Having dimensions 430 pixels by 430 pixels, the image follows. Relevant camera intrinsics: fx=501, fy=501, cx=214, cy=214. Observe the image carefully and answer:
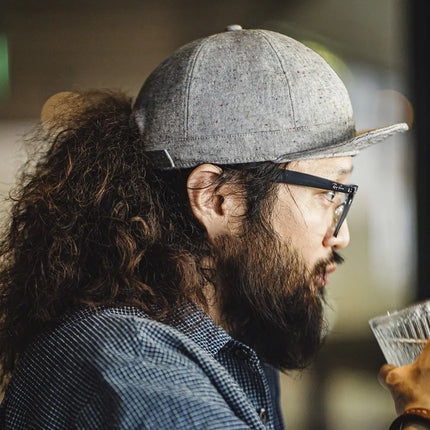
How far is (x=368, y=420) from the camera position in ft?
7.30

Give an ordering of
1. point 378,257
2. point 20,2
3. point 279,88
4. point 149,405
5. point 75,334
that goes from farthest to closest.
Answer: point 378,257
point 20,2
point 279,88
point 75,334
point 149,405

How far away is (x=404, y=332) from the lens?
896 mm

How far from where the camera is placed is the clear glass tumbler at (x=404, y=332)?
0.87 m

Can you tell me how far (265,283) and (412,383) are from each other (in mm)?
329

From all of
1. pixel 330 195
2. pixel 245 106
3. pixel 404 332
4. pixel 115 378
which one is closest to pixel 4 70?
pixel 245 106

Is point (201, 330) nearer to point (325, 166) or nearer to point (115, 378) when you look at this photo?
point (115, 378)

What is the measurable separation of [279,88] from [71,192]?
451 mm

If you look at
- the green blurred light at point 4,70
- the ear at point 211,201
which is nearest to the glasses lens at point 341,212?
the ear at point 211,201

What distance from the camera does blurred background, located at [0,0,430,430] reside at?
2.02m

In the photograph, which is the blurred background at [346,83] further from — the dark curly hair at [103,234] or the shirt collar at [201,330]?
the shirt collar at [201,330]

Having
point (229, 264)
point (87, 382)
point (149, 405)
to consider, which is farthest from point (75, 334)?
point (229, 264)

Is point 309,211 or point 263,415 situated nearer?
point 263,415

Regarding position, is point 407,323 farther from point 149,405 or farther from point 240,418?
point 149,405

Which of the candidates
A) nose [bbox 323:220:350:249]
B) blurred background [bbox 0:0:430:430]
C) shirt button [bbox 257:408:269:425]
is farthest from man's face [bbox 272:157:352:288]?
blurred background [bbox 0:0:430:430]
